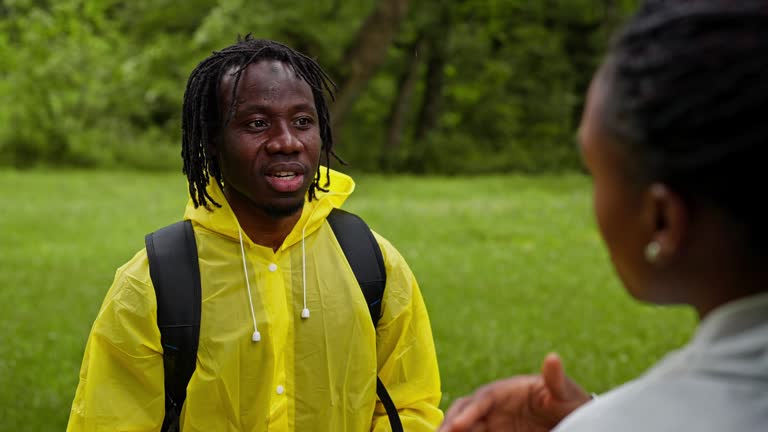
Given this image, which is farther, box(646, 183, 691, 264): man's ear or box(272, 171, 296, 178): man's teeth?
box(272, 171, 296, 178): man's teeth

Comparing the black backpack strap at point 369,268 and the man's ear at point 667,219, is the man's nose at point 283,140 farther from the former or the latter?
the man's ear at point 667,219

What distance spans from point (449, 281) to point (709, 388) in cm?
909

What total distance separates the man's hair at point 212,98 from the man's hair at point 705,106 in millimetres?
1678

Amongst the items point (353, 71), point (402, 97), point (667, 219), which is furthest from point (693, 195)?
point (402, 97)

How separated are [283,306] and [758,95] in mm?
1753

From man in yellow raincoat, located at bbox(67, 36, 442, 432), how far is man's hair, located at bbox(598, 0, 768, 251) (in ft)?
5.23

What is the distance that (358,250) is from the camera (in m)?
2.73

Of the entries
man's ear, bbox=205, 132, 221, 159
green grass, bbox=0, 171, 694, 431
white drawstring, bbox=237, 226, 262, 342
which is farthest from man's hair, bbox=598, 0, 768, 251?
green grass, bbox=0, 171, 694, 431

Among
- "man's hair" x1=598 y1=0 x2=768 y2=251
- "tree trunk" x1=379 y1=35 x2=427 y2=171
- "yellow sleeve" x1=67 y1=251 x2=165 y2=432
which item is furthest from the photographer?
"tree trunk" x1=379 y1=35 x2=427 y2=171

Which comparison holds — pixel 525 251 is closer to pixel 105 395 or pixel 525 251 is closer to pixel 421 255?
pixel 421 255

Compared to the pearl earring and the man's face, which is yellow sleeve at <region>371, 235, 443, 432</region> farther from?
the pearl earring

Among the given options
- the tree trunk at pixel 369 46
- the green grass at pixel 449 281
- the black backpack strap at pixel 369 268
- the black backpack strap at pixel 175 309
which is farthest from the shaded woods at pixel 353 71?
the black backpack strap at pixel 175 309

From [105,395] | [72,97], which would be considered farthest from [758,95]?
[72,97]

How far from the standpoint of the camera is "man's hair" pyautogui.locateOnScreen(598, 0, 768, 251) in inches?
40.5
